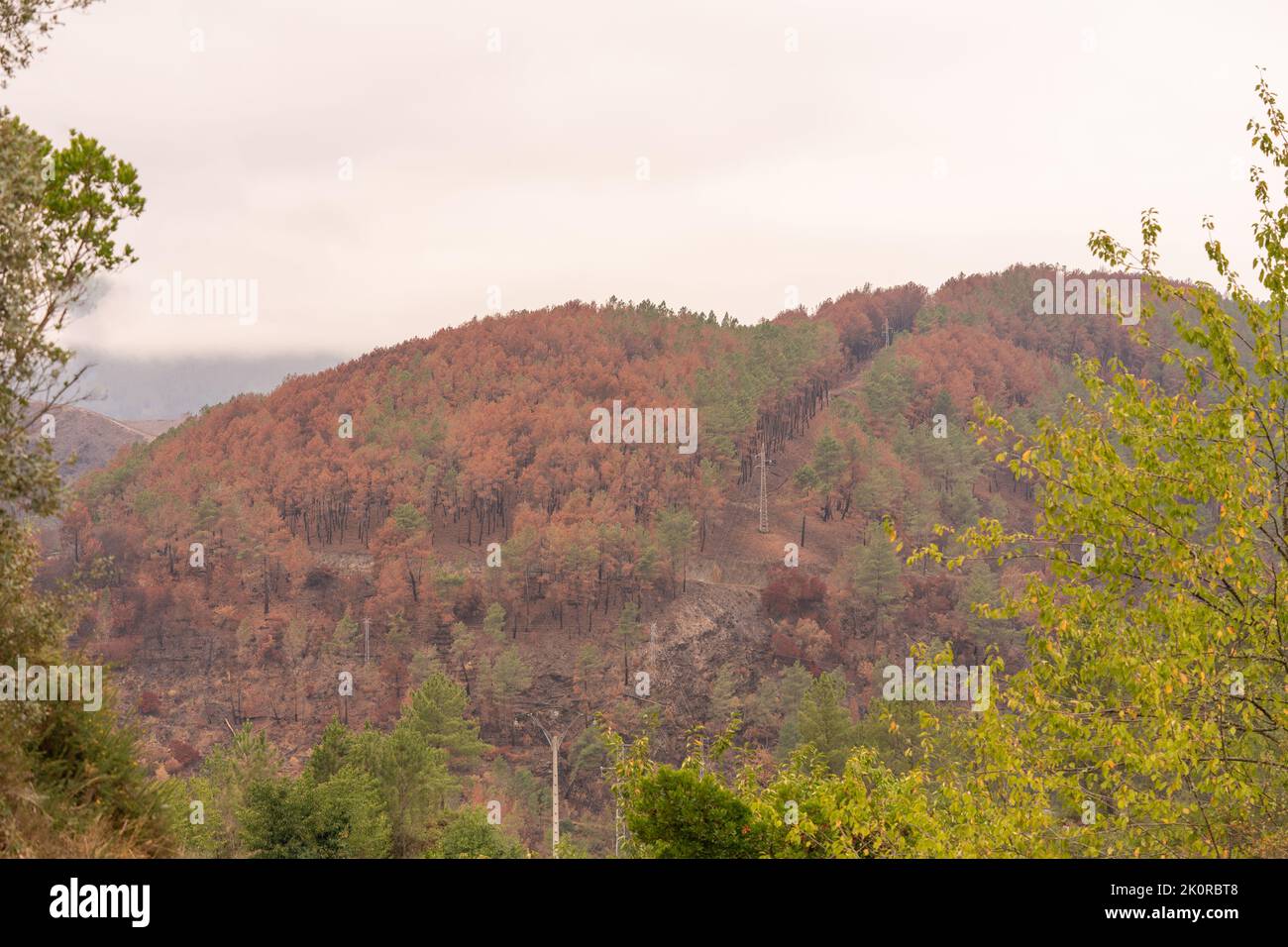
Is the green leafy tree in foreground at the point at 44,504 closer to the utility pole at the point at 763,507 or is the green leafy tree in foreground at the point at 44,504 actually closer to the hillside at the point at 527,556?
the hillside at the point at 527,556

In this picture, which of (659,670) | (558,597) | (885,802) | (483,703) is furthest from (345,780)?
(558,597)

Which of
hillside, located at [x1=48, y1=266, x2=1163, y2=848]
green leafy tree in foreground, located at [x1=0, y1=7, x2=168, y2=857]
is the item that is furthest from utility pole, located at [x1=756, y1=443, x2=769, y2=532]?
green leafy tree in foreground, located at [x1=0, y1=7, x2=168, y2=857]

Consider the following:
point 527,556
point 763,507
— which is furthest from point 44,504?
point 763,507

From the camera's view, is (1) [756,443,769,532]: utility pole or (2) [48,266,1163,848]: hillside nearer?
(2) [48,266,1163,848]: hillside

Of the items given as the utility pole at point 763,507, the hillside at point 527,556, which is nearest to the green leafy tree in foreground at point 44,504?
the hillside at point 527,556

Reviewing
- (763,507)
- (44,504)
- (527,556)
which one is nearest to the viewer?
(44,504)

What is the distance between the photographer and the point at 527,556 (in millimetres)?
119375

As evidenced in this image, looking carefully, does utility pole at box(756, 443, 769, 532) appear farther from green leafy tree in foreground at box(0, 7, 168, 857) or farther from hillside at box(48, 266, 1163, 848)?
green leafy tree in foreground at box(0, 7, 168, 857)

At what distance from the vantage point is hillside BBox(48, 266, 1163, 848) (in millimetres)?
102625

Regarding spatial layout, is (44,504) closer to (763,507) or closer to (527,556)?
(527,556)

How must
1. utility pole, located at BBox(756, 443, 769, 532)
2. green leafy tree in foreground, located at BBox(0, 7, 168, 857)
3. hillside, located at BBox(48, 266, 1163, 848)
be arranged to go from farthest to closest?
utility pole, located at BBox(756, 443, 769, 532), hillside, located at BBox(48, 266, 1163, 848), green leafy tree in foreground, located at BBox(0, 7, 168, 857)

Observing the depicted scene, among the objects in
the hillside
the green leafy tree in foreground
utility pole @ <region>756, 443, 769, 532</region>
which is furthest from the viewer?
utility pole @ <region>756, 443, 769, 532</region>
